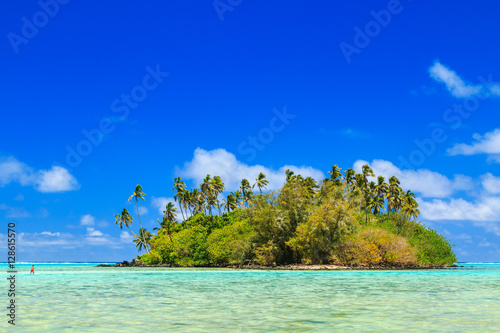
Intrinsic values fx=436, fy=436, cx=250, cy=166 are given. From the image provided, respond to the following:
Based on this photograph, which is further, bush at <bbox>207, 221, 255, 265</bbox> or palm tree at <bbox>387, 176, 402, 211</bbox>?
palm tree at <bbox>387, 176, 402, 211</bbox>

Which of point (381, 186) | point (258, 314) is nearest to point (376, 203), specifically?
point (381, 186)

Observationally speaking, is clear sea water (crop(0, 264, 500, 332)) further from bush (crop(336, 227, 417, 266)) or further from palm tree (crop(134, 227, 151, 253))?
palm tree (crop(134, 227, 151, 253))

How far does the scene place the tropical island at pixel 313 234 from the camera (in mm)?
69875

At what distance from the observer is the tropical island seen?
229 ft

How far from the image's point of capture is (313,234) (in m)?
68.2

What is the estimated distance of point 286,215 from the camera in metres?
72.6

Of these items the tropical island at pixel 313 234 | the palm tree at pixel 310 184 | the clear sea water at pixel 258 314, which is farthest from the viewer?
the palm tree at pixel 310 184

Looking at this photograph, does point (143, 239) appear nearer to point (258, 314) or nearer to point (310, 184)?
point (310, 184)

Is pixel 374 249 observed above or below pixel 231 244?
below

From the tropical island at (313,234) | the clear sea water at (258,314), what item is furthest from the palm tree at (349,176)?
the clear sea water at (258,314)

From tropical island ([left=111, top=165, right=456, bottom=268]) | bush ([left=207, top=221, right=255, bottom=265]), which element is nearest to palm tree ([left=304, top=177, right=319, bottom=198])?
tropical island ([left=111, top=165, right=456, bottom=268])

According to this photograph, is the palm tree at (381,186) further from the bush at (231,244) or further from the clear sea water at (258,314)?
the clear sea water at (258,314)

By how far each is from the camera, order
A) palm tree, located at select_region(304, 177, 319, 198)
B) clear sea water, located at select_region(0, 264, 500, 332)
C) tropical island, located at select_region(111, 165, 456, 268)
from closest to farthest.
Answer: clear sea water, located at select_region(0, 264, 500, 332) < tropical island, located at select_region(111, 165, 456, 268) < palm tree, located at select_region(304, 177, 319, 198)

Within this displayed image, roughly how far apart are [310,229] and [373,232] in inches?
479
